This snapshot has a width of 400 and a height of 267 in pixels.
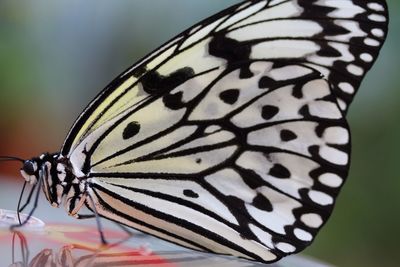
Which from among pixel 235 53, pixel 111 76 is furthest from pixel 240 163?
pixel 111 76

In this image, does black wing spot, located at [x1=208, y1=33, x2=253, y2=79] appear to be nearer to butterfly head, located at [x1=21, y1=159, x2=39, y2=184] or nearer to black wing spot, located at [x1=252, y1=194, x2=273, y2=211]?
black wing spot, located at [x1=252, y1=194, x2=273, y2=211]

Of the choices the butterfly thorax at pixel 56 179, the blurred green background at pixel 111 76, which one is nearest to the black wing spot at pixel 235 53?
the butterfly thorax at pixel 56 179

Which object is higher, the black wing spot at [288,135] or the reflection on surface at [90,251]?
the black wing spot at [288,135]

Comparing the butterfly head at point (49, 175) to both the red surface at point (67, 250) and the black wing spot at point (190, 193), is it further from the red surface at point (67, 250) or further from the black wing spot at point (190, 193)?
the black wing spot at point (190, 193)

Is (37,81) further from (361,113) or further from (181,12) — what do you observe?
(361,113)

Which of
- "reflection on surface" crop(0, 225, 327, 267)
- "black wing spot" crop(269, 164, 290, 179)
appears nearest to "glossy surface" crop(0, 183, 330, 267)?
"reflection on surface" crop(0, 225, 327, 267)

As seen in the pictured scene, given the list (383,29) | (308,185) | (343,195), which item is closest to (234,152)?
(308,185)

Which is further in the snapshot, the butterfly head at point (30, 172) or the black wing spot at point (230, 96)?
the black wing spot at point (230, 96)
